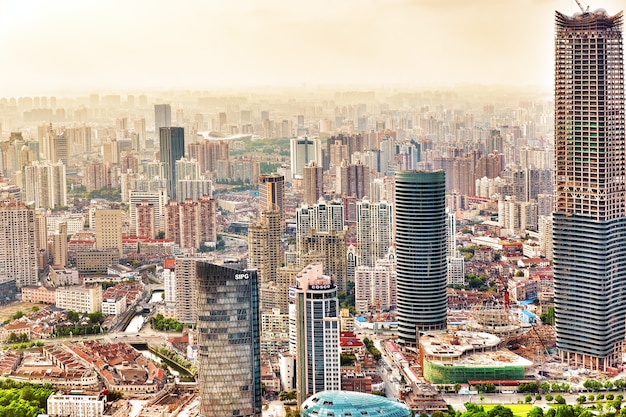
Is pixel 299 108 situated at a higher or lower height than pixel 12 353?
higher

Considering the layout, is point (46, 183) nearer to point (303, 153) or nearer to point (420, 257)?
point (303, 153)

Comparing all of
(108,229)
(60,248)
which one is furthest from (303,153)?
(60,248)

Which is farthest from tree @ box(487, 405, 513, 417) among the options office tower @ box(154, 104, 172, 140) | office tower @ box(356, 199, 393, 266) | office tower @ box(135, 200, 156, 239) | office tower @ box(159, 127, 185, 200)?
office tower @ box(159, 127, 185, 200)

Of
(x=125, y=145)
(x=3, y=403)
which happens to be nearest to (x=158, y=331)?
(x=3, y=403)

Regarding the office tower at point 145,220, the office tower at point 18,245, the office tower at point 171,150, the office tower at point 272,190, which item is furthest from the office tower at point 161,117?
the office tower at point 18,245

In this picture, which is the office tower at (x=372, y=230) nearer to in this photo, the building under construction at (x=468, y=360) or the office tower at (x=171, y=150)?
the building under construction at (x=468, y=360)

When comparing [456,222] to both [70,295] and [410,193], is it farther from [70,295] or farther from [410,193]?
[70,295]

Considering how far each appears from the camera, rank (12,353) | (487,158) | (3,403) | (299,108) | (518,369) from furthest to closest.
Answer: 1. (487,158)
2. (299,108)
3. (12,353)
4. (518,369)
5. (3,403)
